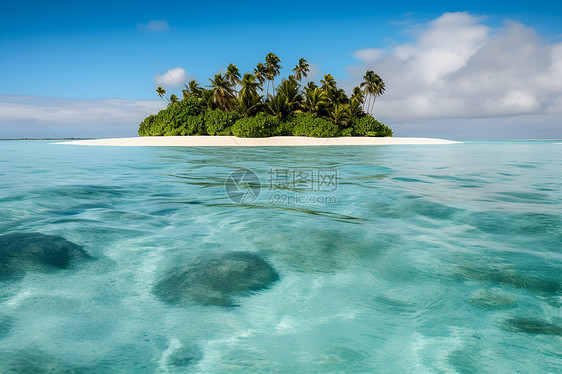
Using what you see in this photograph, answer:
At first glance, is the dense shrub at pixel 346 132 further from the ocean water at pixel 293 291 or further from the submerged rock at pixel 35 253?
the submerged rock at pixel 35 253

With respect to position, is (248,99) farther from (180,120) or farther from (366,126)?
(366,126)

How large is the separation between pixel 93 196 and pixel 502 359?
629cm

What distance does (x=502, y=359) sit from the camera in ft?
5.82

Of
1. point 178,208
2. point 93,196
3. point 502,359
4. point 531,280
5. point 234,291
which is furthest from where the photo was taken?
point 93,196

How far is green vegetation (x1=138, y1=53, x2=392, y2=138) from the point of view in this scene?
36125 mm

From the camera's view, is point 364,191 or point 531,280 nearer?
point 531,280

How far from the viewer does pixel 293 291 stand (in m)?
2.56

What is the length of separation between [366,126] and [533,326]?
37815 millimetres

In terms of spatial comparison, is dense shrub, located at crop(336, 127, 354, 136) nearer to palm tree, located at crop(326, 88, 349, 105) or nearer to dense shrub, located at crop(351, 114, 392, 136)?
dense shrub, located at crop(351, 114, 392, 136)

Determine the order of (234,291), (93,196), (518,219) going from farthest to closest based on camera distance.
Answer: (93,196) → (518,219) → (234,291)

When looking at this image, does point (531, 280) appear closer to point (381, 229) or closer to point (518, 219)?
point (381, 229)

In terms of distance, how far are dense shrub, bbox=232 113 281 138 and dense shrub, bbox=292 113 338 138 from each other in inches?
114

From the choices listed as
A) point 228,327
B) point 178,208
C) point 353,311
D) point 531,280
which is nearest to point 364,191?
point 178,208

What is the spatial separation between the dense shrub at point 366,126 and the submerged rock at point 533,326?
37.6m
